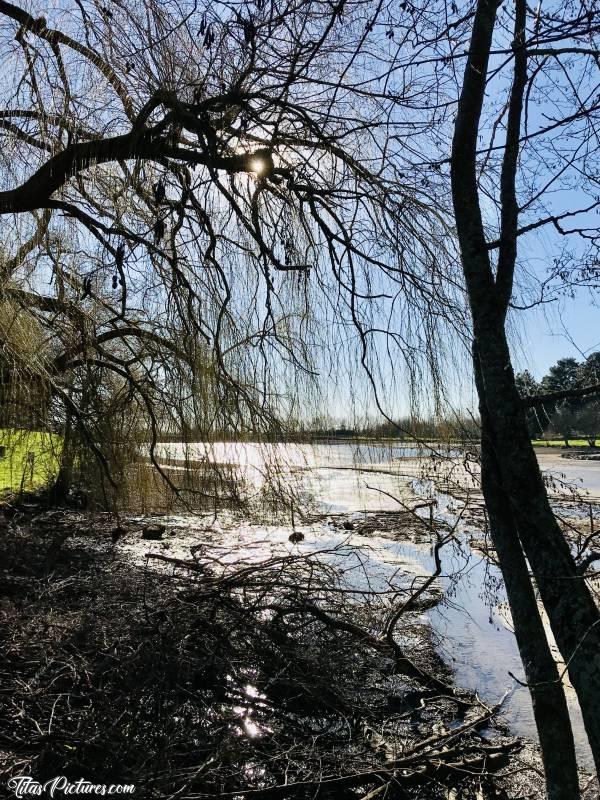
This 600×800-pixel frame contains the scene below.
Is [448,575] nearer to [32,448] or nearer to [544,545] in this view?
[544,545]

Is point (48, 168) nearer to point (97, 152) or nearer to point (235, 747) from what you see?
point (97, 152)

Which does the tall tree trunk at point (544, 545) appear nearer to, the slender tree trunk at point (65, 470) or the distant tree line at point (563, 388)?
the distant tree line at point (563, 388)

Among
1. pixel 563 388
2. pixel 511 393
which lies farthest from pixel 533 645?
pixel 563 388

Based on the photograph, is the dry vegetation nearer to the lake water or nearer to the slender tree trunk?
the lake water

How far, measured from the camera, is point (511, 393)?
154 cm

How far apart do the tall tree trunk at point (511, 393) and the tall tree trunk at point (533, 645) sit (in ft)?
0.18

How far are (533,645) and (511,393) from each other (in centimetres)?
68

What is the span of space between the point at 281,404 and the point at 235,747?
151 centimetres

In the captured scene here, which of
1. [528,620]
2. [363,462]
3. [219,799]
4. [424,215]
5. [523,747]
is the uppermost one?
[424,215]

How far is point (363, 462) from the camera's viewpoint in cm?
253

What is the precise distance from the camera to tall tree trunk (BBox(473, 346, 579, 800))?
1540 mm

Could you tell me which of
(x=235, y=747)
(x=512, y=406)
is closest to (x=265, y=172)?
(x=512, y=406)

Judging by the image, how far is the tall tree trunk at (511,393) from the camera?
140cm

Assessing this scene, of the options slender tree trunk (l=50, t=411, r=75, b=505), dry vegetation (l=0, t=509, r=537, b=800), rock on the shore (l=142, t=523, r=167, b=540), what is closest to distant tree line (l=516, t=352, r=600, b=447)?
dry vegetation (l=0, t=509, r=537, b=800)
